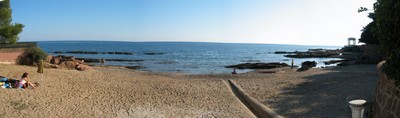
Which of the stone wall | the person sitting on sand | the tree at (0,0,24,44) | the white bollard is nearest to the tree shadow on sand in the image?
the white bollard

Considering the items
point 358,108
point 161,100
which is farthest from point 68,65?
point 358,108

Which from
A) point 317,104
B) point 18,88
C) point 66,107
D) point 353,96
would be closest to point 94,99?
point 66,107

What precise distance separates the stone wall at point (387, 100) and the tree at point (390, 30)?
1.18m

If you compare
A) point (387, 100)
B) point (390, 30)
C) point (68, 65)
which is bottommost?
point (68, 65)

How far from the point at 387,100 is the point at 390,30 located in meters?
2.28

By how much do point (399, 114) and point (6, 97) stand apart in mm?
11544

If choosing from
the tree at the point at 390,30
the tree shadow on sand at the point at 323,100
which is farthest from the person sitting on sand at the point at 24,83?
the tree at the point at 390,30

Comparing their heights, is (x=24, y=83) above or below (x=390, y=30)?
below

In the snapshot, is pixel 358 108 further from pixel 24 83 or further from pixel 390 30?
pixel 24 83

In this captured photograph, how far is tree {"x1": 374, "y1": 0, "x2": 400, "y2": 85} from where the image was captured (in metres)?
5.20

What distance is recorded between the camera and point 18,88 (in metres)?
13.6

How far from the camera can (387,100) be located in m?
7.11

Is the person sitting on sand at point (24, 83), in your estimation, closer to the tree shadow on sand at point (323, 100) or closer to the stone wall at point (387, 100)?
the tree shadow on sand at point (323, 100)

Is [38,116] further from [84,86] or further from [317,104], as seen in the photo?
[317,104]
